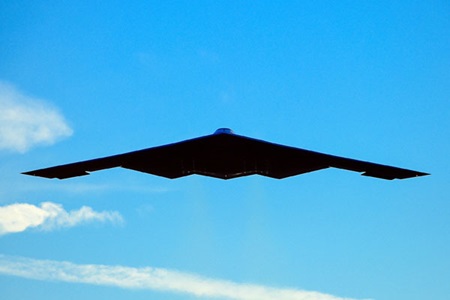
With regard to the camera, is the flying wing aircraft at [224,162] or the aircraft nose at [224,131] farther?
the flying wing aircraft at [224,162]

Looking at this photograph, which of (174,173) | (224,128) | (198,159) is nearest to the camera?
(224,128)

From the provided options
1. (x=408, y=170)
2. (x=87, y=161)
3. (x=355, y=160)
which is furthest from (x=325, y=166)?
(x=87, y=161)

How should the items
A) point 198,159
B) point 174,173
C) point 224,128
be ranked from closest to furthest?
point 224,128
point 198,159
point 174,173

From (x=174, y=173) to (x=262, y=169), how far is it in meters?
5.30

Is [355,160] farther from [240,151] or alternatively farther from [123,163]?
[123,163]

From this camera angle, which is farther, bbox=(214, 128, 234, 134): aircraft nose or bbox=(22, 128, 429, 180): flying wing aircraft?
bbox=(22, 128, 429, 180): flying wing aircraft

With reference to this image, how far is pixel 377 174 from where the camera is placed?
4634cm

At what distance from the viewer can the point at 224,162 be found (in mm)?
44469

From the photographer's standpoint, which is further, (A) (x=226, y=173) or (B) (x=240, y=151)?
(A) (x=226, y=173)

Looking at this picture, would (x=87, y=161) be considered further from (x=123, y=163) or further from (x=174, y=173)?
(x=174, y=173)

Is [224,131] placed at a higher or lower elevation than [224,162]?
lower

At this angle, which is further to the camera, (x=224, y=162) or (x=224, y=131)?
(x=224, y=162)

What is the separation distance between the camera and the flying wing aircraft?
41.7 metres

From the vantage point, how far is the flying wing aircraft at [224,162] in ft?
137
